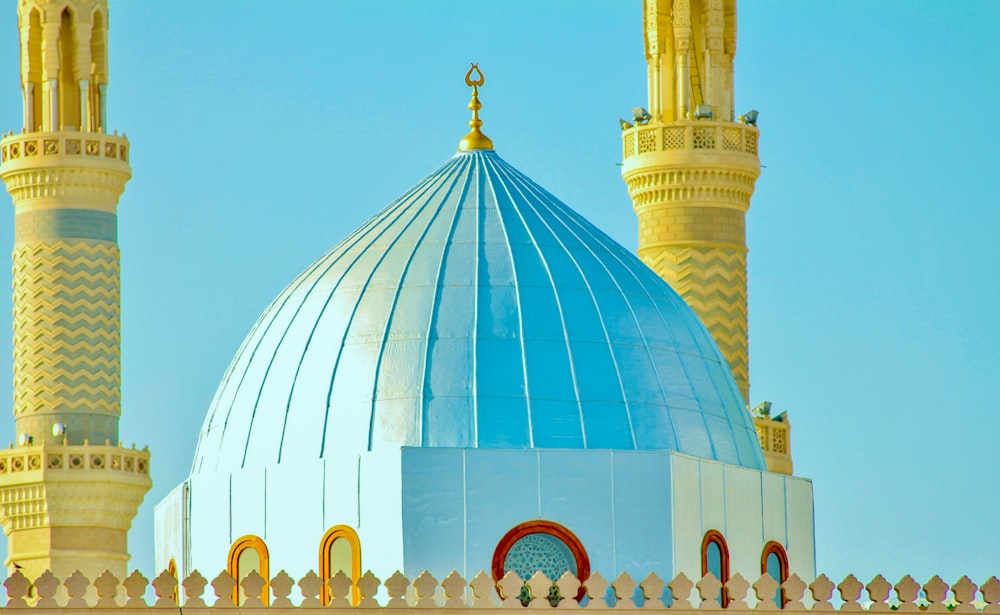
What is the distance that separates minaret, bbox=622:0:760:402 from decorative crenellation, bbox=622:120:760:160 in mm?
12

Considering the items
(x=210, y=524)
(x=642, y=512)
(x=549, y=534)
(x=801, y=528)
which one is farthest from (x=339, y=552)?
(x=801, y=528)

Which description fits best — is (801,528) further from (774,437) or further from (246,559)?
(774,437)

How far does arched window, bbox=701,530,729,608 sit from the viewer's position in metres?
14.7

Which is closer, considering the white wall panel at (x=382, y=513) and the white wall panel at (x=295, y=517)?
the white wall panel at (x=382, y=513)

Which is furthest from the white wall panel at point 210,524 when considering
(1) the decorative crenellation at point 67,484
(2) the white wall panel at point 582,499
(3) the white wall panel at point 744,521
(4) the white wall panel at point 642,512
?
(1) the decorative crenellation at point 67,484

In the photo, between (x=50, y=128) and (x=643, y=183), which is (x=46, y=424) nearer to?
(x=50, y=128)

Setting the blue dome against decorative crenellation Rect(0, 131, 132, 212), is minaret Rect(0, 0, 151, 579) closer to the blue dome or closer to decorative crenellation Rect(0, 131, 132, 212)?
decorative crenellation Rect(0, 131, 132, 212)

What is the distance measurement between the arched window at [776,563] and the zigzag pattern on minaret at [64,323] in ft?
52.5

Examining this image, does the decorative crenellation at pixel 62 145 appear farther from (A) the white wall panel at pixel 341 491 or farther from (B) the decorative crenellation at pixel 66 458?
(A) the white wall panel at pixel 341 491

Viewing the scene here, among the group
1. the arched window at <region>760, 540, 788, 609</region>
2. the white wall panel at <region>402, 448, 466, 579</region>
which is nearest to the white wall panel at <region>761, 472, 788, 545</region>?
the arched window at <region>760, 540, 788, 609</region>

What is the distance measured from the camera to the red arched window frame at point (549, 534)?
14.1m

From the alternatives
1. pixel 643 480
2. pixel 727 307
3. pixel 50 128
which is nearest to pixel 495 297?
pixel 643 480

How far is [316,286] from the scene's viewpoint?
15.8 meters

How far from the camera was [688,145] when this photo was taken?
91.0 feet
